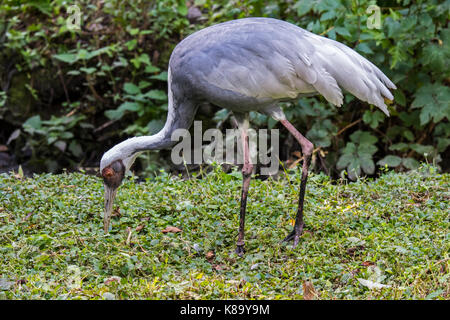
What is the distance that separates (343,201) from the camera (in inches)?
230

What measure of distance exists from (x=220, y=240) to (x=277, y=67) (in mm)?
1512

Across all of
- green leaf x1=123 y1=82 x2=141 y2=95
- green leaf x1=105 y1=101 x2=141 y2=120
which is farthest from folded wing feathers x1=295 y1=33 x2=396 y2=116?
green leaf x1=123 y1=82 x2=141 y2=95

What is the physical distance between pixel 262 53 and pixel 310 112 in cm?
297

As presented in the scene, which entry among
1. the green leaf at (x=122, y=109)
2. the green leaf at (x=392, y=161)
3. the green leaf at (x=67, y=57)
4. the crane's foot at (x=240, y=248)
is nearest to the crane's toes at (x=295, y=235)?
the crane's foot at (x=240, y=248)

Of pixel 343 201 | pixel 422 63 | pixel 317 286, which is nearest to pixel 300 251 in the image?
pixel 317 286

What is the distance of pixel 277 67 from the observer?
4875 mm

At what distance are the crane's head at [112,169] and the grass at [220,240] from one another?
250 mm

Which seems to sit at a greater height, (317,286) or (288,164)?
(317,286)

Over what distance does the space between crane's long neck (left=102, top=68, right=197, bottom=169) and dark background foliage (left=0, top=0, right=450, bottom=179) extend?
2.58 meters

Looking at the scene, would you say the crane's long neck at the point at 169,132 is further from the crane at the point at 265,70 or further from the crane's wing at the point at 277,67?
the crane's wing at the point at 277,67

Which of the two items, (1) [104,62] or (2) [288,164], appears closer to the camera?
(2) [288,164]

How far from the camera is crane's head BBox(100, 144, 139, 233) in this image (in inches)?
207

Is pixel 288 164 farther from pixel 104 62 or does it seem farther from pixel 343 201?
pixel 104 62
